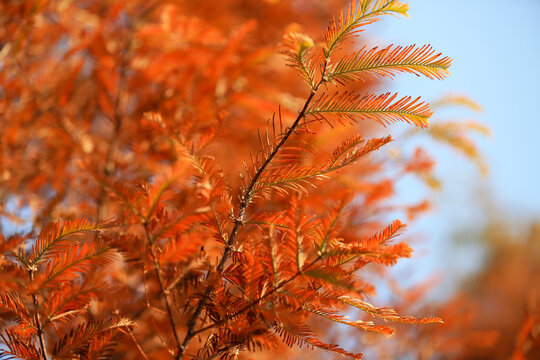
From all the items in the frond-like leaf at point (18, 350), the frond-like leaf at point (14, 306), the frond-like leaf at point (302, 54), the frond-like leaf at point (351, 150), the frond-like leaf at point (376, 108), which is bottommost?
the frond-like leaf at point (18, 350)

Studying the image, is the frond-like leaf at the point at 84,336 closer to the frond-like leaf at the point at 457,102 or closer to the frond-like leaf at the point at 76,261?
the frond-like leaf at the point at 76,261

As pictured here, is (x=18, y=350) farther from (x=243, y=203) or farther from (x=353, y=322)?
(x=353, y=322)

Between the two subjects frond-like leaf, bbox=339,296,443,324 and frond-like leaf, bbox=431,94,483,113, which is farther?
frond-like leaf, bbox=431,94,483,113

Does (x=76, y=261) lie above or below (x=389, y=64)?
below

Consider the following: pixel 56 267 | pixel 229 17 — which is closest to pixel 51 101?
pixel 56 267

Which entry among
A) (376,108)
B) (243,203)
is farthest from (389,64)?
(243,203)

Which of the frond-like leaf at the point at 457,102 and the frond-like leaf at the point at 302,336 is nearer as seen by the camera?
the frond-like leaf at the point at 302,336

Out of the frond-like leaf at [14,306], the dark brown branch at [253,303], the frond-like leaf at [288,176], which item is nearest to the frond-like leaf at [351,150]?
the frond-like leaf at [288,176]

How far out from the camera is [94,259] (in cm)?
70

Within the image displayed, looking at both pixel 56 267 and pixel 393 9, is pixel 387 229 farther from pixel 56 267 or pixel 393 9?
pixel 56 267

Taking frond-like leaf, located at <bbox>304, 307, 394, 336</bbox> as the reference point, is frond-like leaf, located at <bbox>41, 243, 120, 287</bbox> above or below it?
above

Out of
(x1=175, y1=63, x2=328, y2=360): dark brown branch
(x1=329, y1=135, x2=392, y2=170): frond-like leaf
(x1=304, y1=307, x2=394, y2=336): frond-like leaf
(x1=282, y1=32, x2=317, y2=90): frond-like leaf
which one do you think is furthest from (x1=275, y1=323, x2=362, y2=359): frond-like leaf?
(x1=282, y1=32, x2=317, y2=90): frond-like leaf

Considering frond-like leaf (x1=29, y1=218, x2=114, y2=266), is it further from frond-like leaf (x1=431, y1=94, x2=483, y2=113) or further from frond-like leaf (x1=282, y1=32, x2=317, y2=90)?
frond-like leaf (x1=431, y1=94, x2=483, y2=113)

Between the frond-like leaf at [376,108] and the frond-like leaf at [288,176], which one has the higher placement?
the frond-like leaf at [376,108]
